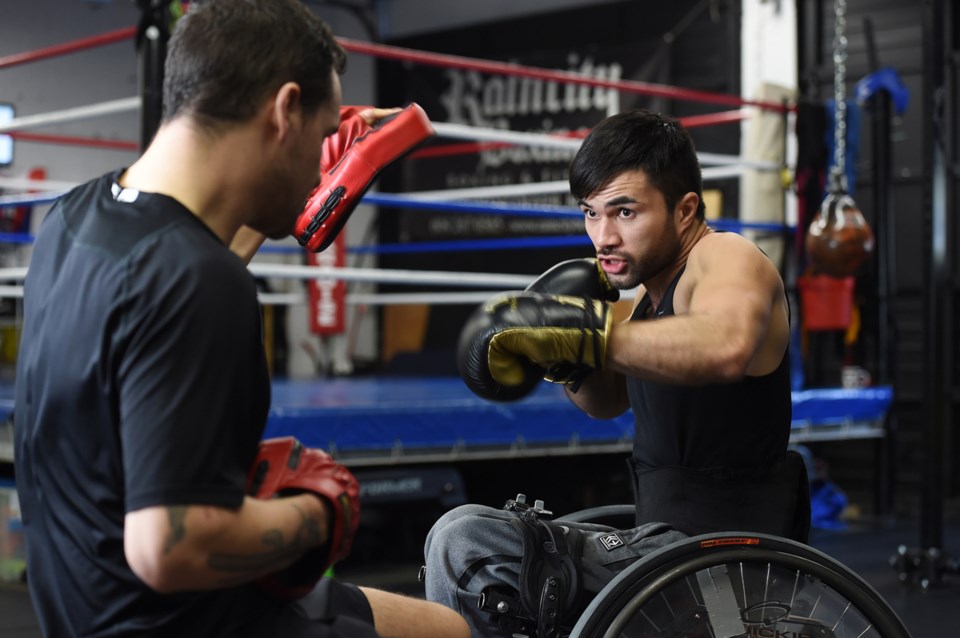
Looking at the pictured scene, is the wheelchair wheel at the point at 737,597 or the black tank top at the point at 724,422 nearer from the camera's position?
the wheelchair wheel at the point at 737,597

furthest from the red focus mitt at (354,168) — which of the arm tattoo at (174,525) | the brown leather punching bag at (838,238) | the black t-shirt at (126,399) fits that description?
the brown leather punching bag at (838,238)

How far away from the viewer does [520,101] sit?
8.00 m

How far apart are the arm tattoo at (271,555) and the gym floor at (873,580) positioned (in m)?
2.04

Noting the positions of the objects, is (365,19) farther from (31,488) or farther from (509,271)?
(31,488)

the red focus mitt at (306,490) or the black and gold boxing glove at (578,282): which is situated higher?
the black and gold boxing glove at (578,282)

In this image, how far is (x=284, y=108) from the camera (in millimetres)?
1087

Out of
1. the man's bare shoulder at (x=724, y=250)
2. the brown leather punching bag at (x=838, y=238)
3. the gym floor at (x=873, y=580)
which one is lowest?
the gym floor at (x=873, y=580)

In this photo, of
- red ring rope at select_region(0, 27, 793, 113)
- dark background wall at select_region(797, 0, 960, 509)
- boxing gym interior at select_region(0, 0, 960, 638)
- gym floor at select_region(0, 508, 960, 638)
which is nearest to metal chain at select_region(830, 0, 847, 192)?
boxing gym interior at select_region(0, 0, 960, 638)

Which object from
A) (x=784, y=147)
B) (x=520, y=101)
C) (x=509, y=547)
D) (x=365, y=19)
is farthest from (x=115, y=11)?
(x=509, y=547)

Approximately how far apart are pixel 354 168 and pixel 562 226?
605cm

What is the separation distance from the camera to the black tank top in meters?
1.73

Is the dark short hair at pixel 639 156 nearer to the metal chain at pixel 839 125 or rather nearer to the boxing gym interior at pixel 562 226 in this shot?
the boxing gym interior at pixel 562 226

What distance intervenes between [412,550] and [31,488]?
3.01 meters

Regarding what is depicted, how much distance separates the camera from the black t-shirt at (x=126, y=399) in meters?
1.00
